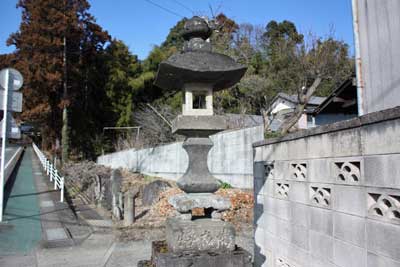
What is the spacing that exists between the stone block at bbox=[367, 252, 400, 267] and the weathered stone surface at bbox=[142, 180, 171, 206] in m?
10.6

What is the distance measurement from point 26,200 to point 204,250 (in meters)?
10.3

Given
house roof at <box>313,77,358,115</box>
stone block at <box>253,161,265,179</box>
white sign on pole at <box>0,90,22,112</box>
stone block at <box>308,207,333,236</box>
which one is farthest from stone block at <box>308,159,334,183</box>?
white sign on pole at <box>0,90,22,112</box>

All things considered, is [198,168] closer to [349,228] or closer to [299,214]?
[299,214]

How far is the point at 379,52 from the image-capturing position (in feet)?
15.6

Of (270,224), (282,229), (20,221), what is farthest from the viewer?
(20,221)

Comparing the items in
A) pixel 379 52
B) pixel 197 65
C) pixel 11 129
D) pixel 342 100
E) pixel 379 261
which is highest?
pixel 342 100

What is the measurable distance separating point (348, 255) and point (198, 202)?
1.66m

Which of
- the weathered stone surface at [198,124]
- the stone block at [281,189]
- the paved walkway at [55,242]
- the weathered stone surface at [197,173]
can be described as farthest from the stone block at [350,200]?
the paved walkway at [55,242]

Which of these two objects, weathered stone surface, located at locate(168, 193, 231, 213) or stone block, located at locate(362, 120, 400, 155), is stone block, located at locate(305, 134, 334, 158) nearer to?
stone block, located at locate(362, 120, 400, 155)

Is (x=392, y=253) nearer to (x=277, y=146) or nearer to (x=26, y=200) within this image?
(x=277, y=146)

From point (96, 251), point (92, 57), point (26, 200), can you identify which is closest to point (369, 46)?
point (96, 251)

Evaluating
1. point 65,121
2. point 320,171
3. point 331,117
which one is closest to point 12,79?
point 320,171

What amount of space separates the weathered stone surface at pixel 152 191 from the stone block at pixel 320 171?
9712 mm

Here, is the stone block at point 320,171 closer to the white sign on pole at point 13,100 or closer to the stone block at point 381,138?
the stone block at point 381,138
